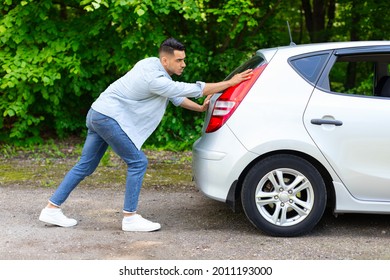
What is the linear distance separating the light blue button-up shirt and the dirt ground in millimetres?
896

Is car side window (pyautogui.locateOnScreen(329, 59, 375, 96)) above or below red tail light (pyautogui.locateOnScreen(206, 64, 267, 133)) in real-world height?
below

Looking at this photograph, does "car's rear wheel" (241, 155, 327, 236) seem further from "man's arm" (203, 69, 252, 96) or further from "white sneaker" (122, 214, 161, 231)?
"white sneaker" (122, 214, 161, 231)

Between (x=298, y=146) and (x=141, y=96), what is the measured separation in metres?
1.35

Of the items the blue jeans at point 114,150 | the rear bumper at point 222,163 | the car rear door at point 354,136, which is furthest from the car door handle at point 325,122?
the blue jeans at point 114,150

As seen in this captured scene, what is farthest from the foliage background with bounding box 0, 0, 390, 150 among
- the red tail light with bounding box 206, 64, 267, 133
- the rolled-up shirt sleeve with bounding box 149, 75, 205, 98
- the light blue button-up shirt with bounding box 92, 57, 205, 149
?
the red tail light with bounding box 206, 64, 267, 133

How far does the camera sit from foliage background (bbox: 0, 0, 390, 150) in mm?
9055

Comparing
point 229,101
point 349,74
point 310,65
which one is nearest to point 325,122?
point 310,65

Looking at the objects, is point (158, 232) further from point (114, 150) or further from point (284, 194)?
point (284, 194)

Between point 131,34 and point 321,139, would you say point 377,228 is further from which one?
point 131,34

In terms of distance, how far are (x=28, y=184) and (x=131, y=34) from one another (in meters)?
2.74

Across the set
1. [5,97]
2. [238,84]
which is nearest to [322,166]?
[238,84]

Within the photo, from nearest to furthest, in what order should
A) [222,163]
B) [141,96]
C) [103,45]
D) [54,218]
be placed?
[222,163], [141,96], [54,218], [103,45]

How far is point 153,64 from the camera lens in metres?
5.59

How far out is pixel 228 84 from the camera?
5469 mm
